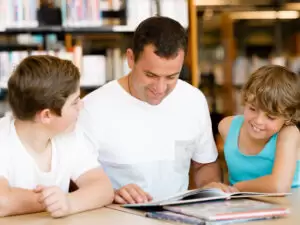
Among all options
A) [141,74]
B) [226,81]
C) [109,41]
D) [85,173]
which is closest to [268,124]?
[141,74]

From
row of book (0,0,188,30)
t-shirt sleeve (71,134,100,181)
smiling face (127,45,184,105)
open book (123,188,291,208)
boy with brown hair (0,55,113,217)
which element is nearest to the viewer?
open book (123,188,291,208)

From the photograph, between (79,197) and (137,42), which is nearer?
(79,197)

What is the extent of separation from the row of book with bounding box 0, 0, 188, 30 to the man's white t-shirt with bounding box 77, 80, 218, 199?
1.71 meters

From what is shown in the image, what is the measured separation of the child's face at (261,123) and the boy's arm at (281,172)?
0.04m

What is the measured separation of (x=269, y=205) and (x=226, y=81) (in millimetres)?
3219

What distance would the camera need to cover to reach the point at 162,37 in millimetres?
2139

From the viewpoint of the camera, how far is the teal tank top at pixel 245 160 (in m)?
2.22

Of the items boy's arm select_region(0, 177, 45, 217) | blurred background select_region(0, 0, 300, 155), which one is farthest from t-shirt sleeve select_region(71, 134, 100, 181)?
blurred background select_region(0, 0, 300, 155)

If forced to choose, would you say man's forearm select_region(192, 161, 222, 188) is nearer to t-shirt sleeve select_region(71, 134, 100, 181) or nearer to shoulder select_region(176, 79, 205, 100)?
shoulder select_region(176, 79, 205, 100)

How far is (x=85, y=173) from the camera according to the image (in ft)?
6.46

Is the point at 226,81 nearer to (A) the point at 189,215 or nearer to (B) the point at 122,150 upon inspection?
(B) the point at 122,150

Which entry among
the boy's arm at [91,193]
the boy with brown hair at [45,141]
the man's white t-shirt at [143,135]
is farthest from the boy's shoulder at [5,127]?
the man's white t-shirt at [143,135]

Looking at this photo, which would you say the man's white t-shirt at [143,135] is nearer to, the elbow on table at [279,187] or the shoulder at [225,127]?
the shoulder at [225,127]

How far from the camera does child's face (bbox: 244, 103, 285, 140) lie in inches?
84.7
